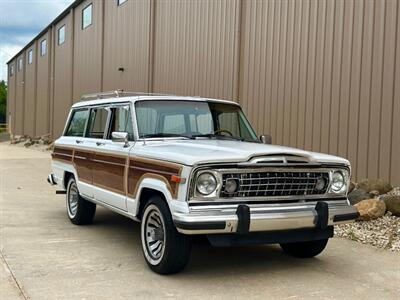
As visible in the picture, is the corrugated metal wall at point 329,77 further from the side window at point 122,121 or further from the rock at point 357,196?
the side window at point 122,121

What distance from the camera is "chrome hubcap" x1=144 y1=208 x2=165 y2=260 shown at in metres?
5.24

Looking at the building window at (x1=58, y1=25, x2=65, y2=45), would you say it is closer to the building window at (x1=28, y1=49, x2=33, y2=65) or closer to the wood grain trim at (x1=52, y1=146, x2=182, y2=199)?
the building window at (x1=28, y1=49, x2=33, y2=65)

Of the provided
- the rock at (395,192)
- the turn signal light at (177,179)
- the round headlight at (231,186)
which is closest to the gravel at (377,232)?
the rock at (395,192)

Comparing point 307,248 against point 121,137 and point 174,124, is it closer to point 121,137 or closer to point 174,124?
point 174,124

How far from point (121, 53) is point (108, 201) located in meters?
16.9

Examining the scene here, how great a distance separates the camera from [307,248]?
6023 millimetres

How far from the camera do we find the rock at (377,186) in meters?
8.59

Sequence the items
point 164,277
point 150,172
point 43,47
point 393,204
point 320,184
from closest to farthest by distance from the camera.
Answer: point 164,277, point 150,172, point 320,184, point 393,204, point 43,47

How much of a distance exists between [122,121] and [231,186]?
88.7 inches

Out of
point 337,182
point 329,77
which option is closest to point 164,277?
point 337,182

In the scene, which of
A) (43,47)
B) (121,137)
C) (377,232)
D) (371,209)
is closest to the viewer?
(121,137)

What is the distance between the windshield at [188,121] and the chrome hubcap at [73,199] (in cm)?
230

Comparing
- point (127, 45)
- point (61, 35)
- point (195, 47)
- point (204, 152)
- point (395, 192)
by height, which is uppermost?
point (61, 35)

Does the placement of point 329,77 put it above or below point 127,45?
below
